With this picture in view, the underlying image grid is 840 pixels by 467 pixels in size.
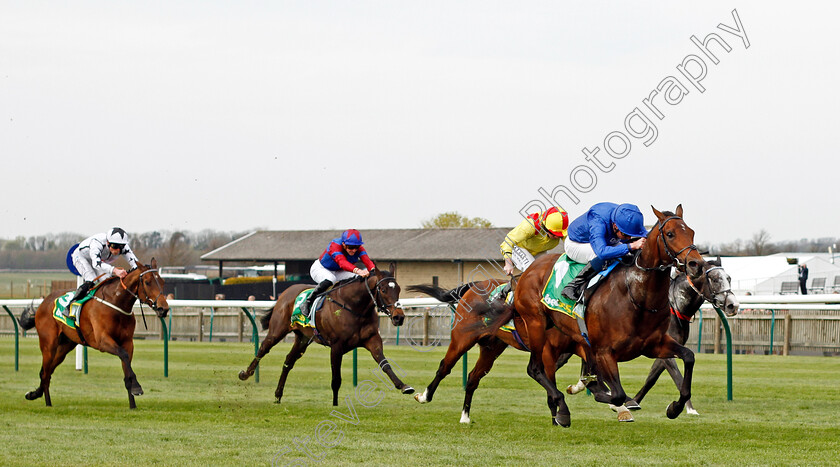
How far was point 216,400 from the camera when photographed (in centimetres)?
1025

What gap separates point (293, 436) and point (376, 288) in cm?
258

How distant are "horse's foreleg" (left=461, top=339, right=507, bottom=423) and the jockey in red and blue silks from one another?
189 centimetres

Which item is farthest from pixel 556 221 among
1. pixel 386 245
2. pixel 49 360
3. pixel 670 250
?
pixel 386 245

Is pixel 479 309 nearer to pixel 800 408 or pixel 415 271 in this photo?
pixel 800 408

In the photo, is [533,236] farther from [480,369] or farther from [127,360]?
[127,360]

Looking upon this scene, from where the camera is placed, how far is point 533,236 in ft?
28.1

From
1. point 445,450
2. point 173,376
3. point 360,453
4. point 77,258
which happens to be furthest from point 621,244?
point 173,376

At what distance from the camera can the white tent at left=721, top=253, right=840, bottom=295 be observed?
95.5ft

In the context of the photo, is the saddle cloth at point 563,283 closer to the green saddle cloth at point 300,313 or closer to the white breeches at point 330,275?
the green saddle cloth at point 300,313

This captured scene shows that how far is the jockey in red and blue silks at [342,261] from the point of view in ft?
33.0

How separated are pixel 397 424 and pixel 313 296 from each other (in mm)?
2657

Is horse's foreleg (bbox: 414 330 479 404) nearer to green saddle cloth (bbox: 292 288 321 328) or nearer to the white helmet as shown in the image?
green saddle cloth (bbox: 292 288 321 328)

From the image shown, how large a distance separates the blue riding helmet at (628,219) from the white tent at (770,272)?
74.9 ft

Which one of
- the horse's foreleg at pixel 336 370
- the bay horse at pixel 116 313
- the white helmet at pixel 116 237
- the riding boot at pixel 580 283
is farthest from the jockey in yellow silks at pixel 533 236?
the white helmet at pixel 116 237
